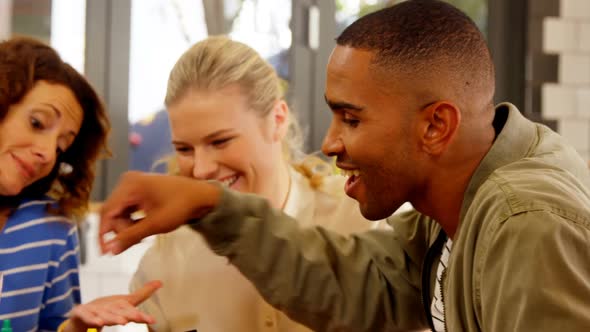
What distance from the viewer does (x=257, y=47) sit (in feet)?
8.20

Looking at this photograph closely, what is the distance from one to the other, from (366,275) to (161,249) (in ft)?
1.68

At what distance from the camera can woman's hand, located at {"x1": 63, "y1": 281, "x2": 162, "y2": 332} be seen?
1.11 metres

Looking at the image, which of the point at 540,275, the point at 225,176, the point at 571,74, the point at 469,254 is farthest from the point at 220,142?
the point at 571,74

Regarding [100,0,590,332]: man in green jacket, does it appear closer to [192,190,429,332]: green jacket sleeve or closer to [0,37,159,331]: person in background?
[192,190,429,332]: green jacket sleeve

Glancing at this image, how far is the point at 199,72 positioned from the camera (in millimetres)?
1506

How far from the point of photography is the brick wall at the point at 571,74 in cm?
251

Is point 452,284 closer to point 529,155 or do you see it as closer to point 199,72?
point 529,155

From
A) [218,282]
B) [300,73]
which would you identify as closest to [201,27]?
[300,73]

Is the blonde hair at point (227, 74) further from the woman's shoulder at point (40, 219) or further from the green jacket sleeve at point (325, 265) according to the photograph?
the green jacket sleeve at point (325, 265)

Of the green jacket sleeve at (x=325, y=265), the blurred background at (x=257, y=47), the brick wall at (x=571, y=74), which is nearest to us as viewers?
the green jacket sleeve at (x=325, y=265)

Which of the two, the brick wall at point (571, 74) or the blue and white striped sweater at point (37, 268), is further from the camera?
the brick wall at point (571, 74)

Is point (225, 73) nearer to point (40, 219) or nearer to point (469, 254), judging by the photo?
point (40, 219)

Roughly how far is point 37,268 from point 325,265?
2.11 feet

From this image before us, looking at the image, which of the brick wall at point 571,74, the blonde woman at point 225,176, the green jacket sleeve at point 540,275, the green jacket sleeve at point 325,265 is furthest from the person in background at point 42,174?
the brick wall at point 571,74
